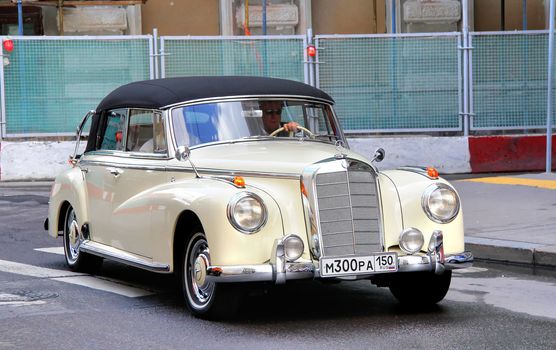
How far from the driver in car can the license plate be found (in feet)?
5.36

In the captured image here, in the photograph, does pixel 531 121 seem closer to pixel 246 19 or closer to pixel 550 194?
pixel 550 194

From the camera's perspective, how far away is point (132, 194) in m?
8.85

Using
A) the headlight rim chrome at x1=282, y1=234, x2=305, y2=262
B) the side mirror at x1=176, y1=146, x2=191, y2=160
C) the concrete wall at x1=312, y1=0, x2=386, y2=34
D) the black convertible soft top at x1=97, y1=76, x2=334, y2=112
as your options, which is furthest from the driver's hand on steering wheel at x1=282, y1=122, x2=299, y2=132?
the concrete wall at x1=312, y1=0, x2=386, y2=34

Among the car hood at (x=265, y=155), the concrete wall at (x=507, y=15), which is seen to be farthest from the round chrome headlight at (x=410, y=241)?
the concrete wall at (x=507, y=15)

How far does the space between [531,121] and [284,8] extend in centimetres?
735

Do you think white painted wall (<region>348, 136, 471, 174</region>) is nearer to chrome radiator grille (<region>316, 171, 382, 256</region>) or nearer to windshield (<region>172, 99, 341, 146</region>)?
windshield (<region>172, 99, 341, 146</region>)

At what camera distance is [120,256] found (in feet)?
29.0

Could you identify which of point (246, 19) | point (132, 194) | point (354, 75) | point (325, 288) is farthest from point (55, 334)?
point (246, 19)

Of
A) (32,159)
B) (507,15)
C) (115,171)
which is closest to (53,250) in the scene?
(115,171)

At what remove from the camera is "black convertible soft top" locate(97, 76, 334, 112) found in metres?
8.69

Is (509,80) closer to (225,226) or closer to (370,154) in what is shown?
(370,154)

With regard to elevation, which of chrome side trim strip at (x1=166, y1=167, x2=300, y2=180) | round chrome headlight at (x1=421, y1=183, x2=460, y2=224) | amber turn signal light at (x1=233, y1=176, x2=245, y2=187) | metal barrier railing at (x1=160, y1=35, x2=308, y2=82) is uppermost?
metal barrier railing at (x1=160, y1=35, x2=308, y2=82)

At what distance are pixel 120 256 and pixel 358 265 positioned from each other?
227 cm

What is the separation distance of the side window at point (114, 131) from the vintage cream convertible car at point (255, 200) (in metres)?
0.03
